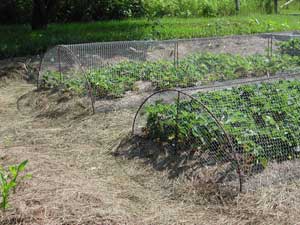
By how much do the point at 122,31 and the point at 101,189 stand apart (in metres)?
8.14

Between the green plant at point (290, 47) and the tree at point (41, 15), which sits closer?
the green plant at point (290, 47)

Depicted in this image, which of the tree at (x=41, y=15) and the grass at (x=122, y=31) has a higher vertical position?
the tree at (x=41, y=15)

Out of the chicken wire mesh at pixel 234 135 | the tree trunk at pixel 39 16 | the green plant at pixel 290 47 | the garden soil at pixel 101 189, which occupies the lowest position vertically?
the garden soil at pixel 101 189

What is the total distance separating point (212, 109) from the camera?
5.27 meters

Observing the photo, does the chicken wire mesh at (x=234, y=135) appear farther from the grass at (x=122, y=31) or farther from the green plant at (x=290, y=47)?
the grass at (x=122, y=31)

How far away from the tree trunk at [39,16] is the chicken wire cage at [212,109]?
3792 mm

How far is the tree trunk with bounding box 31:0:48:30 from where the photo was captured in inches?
472

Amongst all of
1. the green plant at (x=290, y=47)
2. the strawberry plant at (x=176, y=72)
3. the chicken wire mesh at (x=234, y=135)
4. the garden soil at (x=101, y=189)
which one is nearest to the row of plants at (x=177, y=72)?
the strawberry plant at (x=176, y=72)

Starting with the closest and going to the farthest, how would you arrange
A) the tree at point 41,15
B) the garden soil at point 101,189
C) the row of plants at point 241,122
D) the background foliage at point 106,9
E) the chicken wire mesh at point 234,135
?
the garden soil at point 101,189
the chicken wire mesh at point 234,135
the row of plants at point 241,122
the tree at point 41,15
the background foliage at point 106,9

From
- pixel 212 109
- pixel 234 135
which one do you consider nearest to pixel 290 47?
pixel 212 109

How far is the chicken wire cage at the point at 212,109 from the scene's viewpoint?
4660 millimetres

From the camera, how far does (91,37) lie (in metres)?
11.1

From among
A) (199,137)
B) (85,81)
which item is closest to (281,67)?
(85,81)

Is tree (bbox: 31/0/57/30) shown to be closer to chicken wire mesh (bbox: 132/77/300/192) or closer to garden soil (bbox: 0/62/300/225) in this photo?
garden soil (bbox: 0/62/300/225)
